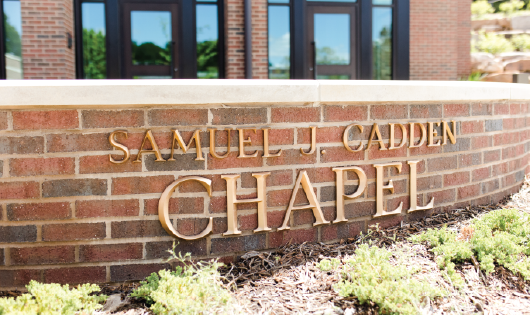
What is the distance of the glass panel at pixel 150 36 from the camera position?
27.7 feet

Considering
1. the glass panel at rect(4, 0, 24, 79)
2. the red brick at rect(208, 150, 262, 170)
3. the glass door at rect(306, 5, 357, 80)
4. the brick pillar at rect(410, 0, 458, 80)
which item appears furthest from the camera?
the brick pillar at rect(410, 0, 458, 80)

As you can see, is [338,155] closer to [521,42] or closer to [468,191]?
[468,191]

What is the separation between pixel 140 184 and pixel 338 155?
1.22m

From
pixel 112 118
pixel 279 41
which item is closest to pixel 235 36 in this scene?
pixel 279 41

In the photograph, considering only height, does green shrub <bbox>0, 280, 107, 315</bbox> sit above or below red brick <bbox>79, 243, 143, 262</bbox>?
below

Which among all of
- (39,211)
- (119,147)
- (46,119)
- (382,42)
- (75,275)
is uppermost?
(382,42)

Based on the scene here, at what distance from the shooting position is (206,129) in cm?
255

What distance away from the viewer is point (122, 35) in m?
8.38

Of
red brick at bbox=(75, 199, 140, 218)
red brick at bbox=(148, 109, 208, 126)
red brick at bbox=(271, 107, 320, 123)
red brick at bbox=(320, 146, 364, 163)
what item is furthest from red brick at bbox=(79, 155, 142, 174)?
red brick at bbox=(320, 146, 364, 163)

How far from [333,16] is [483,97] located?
613cm

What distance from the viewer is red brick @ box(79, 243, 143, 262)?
248 cm

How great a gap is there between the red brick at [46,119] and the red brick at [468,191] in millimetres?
2809

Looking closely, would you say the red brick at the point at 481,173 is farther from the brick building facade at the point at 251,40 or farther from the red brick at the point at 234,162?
the brick building facade at the point at 251,40

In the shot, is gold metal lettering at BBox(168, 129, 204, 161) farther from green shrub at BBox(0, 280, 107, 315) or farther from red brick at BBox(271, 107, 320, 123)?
green shrub at BBox(0, 280, 107, 315)
